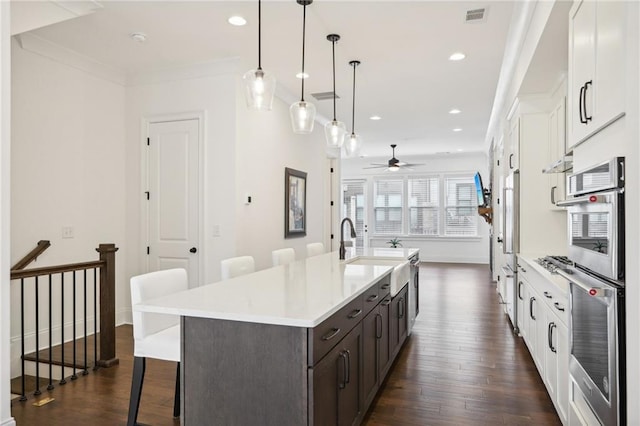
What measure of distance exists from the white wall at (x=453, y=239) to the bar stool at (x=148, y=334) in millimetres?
9992

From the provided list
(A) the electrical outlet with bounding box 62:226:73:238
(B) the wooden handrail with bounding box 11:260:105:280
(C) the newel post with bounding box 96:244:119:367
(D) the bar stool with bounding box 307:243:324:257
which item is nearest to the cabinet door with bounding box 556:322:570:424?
(D) the bar stool with bounding box 307:243:324:257

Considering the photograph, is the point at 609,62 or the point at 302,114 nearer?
the point at 609,62

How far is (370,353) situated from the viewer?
2.60m

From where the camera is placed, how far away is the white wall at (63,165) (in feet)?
12.6

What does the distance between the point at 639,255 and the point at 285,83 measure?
4600 mm

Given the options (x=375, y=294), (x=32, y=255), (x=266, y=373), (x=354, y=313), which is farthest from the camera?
(x=32, y=255)

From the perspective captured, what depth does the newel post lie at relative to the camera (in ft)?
11.8

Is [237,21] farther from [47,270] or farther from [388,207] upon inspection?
[388,207]

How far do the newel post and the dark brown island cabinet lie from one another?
2.04 m

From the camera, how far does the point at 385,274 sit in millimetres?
2938

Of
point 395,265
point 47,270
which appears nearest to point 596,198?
point 395,265

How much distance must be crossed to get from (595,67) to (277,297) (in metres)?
1.74

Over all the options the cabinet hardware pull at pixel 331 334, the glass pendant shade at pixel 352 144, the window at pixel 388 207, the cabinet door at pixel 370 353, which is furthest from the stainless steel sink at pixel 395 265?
the window at pixel 388 207

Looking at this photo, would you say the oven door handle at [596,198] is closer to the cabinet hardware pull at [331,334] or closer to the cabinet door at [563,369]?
the cabinet door at [563,369]
